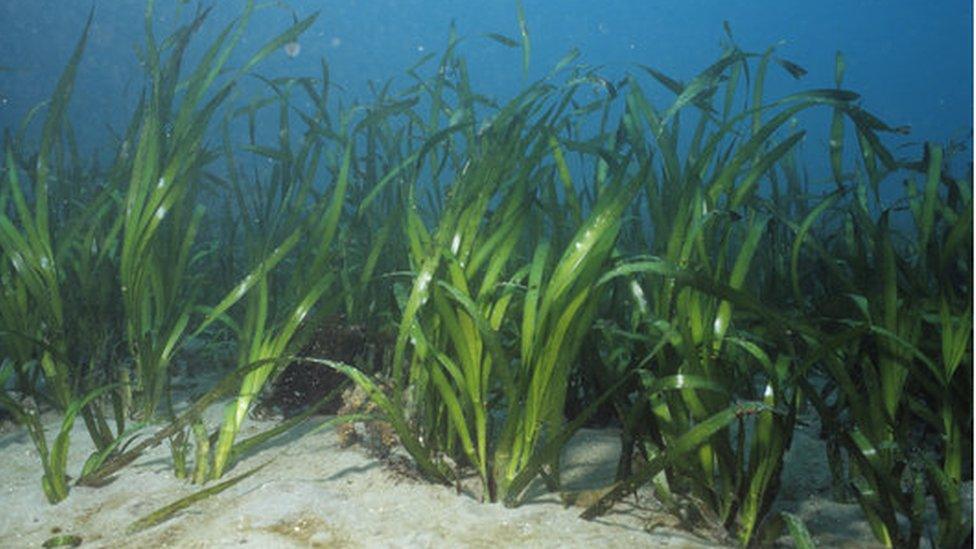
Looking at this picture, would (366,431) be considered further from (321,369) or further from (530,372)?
(530,372)

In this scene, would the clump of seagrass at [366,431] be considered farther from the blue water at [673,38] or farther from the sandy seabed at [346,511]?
the blue water at [673,38]

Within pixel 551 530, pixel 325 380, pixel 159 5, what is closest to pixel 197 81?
pixel 325 380

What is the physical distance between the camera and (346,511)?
1.90 m

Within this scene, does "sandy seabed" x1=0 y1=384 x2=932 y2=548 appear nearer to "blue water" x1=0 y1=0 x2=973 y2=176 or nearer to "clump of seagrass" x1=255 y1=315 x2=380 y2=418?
"clump of seagrass" x1=255 y1=315 x2=380 y2=418

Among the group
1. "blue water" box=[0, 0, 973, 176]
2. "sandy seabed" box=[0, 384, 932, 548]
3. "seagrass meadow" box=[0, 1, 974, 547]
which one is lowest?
"sandy seabed" box=[0, 384, 932, 548]

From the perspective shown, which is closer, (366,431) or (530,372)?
(530,372)

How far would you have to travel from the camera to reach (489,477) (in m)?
1.99

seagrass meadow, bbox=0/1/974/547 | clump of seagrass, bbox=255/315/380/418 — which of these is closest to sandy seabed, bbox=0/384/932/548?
seagrass meadow, bbox=0/1/974/547

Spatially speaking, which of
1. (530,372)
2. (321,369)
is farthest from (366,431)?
(530,372)

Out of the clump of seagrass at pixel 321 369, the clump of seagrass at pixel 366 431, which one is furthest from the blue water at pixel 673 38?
the clump of seagrass at pixel 366 431

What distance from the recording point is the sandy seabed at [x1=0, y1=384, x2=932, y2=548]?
175 centimetres

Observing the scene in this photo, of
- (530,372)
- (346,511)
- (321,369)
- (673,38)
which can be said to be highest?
(673,38)

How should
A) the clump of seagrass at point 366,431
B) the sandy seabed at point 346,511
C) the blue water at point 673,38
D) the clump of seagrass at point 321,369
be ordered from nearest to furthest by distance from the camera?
1. the sandy seabed at point 346,511
2. the clump of seagrass at point 366,431
3. the clump of seagrass at point 321,369
4. the blue water at point 673,38

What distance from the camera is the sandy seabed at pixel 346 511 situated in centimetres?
175
